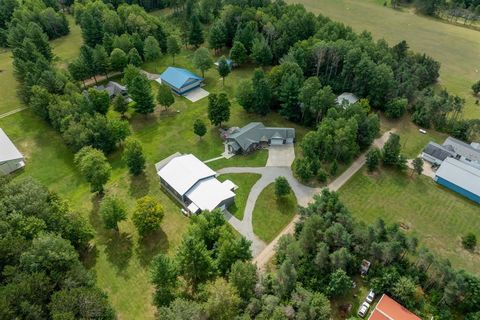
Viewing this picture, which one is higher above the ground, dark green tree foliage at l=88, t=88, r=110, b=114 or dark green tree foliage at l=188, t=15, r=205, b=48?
dark green tree foliage at l=188, t=15, r=205, b=48

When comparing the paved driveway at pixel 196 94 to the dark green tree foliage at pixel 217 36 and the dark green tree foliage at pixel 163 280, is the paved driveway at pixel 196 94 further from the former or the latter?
the dark green tree foliage at pixel 163 280

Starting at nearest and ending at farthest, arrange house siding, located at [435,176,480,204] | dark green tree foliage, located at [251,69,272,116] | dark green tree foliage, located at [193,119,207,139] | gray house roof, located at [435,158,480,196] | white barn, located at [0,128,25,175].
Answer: house siding, located at [435,176,480,204], gray house roof, located at [435,158,480,196], white barn, located at [0,128,25,175], dark green tree foliage, located at [193,119,207,139], dark green tree foliage, located at [251,69,272,116]

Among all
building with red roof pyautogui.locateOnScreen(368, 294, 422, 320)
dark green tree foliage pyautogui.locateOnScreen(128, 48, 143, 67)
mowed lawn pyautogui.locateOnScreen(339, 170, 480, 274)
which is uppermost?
dark green tree foliage pyautogui.locateOnScreen(128, 48, 143, 67)

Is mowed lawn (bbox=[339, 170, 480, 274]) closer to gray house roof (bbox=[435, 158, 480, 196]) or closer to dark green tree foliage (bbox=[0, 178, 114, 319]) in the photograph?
gray house roof (bbox=[435, 158, 480, 196])

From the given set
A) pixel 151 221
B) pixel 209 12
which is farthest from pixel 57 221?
pixel 209 12

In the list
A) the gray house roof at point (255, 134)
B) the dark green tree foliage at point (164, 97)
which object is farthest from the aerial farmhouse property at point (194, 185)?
the dark green tree foliage at point (164, 97)

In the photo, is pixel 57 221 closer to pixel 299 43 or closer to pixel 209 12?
pixel 299 43

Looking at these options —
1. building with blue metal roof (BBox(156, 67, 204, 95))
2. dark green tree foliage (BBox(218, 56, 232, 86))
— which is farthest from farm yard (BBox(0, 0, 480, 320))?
dark green tree foliage (BBox(218, 56, 232, 86))
